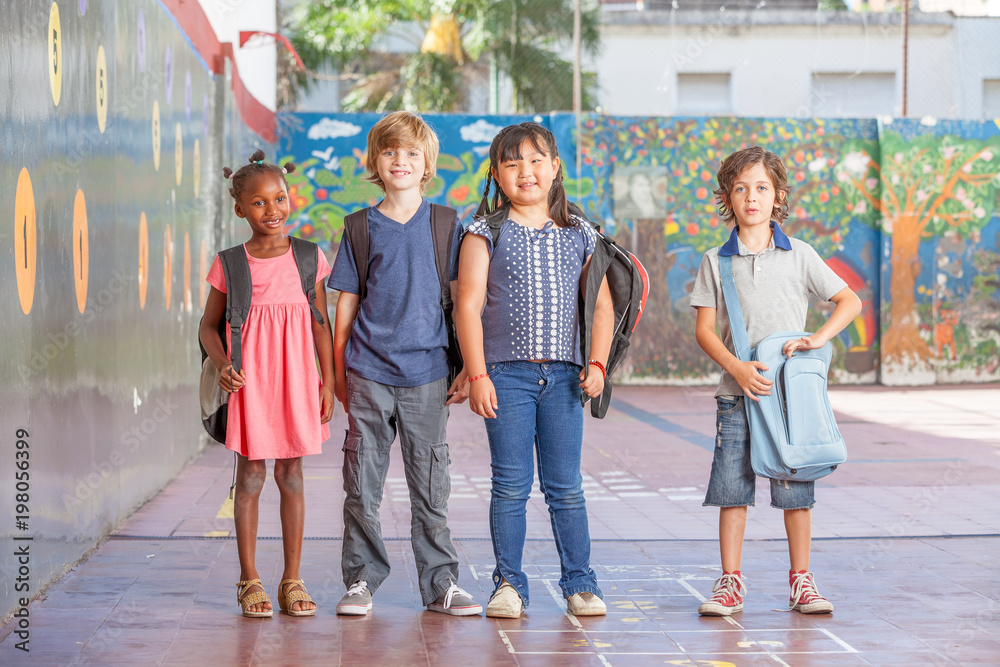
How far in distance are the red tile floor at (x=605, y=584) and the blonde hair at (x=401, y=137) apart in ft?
4.79

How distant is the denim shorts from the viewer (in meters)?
3.93

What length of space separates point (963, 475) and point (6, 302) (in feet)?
17.9

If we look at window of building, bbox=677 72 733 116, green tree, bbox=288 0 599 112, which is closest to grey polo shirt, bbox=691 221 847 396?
green tree, bbox=288 0 599 112

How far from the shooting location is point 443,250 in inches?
152

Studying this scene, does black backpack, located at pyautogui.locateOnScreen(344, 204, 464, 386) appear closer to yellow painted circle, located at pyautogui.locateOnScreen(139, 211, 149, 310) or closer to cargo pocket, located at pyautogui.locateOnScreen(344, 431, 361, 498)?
cargo pocket, located at pyautogui.locateOnScreen(344, 431, 361, 498)

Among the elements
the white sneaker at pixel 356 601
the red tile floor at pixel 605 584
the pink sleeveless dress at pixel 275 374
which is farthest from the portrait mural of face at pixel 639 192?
the white sneaker at pixel 356 601

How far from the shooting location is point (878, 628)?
3654 millimetres

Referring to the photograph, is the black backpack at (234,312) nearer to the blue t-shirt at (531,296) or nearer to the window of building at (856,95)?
the blue t-shirt at (531,296)

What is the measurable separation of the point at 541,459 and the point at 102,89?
2.50m

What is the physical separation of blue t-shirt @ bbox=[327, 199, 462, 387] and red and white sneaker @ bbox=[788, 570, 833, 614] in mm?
1350

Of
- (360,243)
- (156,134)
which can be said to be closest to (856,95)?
(156,134)

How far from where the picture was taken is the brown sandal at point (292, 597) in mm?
3764

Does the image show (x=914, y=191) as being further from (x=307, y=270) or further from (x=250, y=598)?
(x=250, y=598)

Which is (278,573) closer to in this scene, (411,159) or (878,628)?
(411,159)
